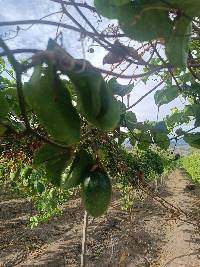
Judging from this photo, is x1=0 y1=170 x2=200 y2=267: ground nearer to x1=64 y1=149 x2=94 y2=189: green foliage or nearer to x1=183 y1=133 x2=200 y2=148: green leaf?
x1=183 y1=133 x2=200 y2=148: green leaf

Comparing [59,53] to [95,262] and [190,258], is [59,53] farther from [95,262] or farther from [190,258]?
[190,258]

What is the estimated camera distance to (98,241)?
37.3 feet

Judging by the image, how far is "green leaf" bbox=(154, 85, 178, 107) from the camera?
143cm

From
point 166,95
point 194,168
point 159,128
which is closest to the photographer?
point 159,128

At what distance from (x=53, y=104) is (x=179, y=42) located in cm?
24

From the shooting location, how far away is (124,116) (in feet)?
4.30

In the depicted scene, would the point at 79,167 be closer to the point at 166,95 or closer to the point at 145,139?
the point at 145,139

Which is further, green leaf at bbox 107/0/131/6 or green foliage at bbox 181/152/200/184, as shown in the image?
green foliage at bbox 181/152/200/184

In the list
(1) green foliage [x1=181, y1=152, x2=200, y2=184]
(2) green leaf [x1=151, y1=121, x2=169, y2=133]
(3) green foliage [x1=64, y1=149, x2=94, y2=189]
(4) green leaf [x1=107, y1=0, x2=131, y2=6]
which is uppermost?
(1) green foliage [x1=181, y1=152, x2=200, y2=184]

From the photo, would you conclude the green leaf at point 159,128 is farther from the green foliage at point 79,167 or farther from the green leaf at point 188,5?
the green leaf at point 188,5

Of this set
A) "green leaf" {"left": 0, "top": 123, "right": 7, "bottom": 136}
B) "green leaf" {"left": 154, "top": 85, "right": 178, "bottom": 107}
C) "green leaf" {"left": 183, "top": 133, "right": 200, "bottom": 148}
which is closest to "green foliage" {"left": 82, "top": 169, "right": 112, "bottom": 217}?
"green leaf" {"left": 0, "top": 123, "right": 7, "bottom": 136}

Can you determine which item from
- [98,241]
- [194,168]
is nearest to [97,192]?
[98,241]

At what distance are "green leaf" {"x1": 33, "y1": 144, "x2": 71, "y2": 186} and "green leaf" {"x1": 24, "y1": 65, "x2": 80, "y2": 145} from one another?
0.22m

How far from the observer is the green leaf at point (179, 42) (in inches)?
25.3
